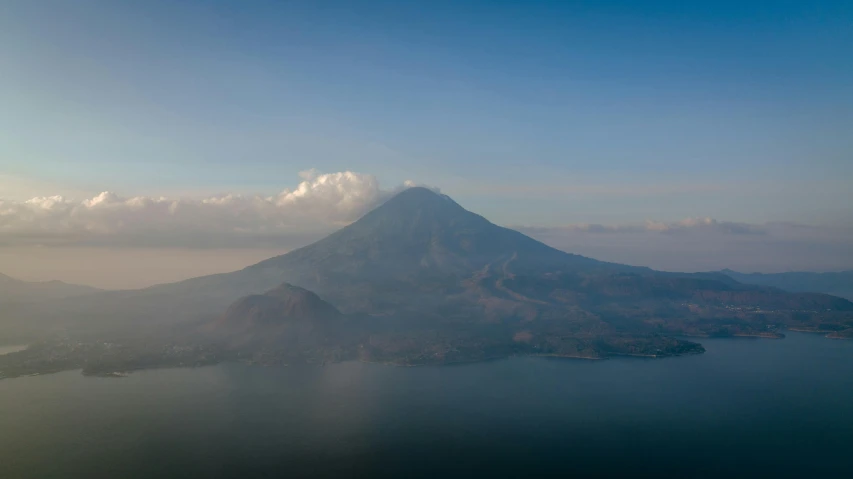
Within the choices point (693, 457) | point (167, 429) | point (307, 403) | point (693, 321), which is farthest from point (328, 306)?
point (693, 321)

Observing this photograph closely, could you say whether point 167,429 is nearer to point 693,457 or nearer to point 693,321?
point 693,457

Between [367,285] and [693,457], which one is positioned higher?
[367,285]

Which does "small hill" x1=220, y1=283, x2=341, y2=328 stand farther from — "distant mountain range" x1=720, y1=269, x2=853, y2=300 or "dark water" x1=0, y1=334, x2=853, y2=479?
"distant mountain range" x1=720, y1=269, x2=853, y2=300

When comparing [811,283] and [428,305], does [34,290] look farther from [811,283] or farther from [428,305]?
[811,283]

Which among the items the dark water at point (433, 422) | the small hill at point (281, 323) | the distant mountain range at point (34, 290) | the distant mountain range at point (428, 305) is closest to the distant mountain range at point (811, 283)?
the distant mountain range at point (428, 305)

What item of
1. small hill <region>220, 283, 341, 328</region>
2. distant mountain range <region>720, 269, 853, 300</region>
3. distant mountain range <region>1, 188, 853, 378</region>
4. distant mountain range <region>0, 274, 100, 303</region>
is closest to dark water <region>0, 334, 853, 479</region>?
distant mountain range <region>1, 188, 853, 378</region>
